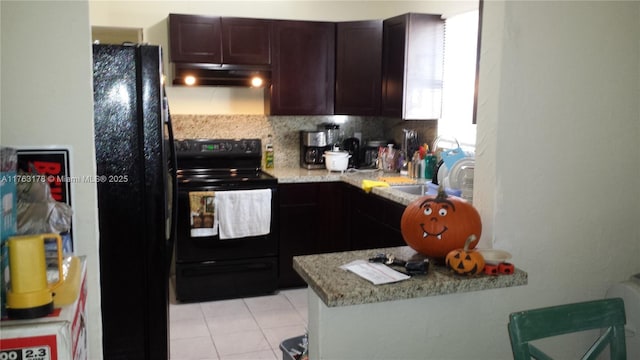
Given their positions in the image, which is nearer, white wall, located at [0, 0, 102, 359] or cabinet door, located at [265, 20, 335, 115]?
white wall, located at [0, 0, 102, 359]

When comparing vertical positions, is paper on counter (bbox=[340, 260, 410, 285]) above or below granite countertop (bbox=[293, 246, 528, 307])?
above

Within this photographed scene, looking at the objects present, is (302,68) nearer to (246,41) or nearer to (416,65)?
(246,41)

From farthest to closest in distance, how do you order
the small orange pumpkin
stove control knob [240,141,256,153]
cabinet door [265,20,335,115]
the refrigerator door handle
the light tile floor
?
1. stove control knob [240,141,256,153]
2. cabinet door [265,20,335,115]
3. the light tile floor
4. the refrigerator door handle
5. the small orange pumpkin

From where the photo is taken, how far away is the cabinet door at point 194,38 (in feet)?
13.3

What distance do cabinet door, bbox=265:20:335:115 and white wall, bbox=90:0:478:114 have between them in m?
0.34

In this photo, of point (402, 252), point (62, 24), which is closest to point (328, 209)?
point (402, 252)

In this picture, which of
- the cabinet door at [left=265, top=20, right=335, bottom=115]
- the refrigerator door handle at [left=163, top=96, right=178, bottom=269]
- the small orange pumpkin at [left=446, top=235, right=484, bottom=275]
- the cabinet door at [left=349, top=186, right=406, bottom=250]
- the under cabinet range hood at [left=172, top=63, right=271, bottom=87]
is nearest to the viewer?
the small orange pumpkin at [left=446, top=235, right=484, bottom=275]

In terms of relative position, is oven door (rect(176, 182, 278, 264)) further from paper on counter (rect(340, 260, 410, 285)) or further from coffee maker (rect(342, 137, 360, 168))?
paper on counter (rect(340, 260, 410, 285))

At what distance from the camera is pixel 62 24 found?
5.58 feet

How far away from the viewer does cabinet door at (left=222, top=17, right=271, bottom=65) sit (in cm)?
413

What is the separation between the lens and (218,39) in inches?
162

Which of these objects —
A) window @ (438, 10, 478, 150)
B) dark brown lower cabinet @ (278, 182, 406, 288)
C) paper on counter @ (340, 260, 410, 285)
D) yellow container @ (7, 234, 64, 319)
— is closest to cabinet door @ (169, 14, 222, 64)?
dark brown lower cabinet @ (278, 182, 406, 288)

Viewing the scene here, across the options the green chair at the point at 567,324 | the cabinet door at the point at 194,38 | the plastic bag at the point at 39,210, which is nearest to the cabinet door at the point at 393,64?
the cabinet door at the point at 194,38

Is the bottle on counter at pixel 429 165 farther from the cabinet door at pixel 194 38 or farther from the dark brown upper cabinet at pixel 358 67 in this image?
the cabinet door at pixel 194 38
